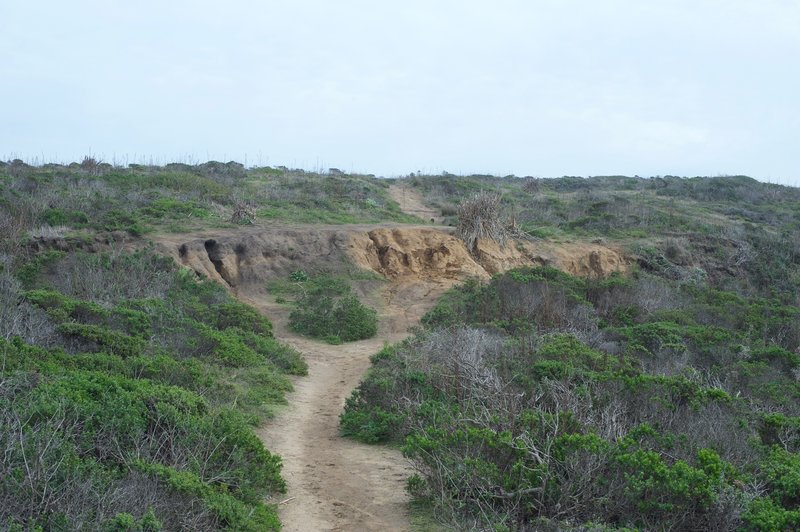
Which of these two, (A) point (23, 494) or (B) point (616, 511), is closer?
(A) point (23, 494)

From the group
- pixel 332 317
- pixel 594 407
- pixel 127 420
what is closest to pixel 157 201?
pixel 332 317

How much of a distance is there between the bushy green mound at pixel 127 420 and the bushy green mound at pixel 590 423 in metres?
1.40

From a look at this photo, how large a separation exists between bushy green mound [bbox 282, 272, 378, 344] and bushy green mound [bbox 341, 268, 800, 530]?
262cm

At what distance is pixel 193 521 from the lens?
16.3 ft

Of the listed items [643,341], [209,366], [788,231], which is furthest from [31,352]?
[788,231]

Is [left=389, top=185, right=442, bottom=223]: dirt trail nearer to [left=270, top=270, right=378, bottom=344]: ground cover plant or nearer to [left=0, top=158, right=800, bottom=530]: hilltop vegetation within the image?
[left=0, top=158, right=800, bottom=530]: hilltop vegetation

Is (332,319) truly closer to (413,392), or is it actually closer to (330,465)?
(413,392)

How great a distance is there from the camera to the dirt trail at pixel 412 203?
1032 inches

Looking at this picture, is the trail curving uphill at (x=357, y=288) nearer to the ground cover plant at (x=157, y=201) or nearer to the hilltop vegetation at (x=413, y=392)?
the hilltop vegetation at (x=413, y=392)

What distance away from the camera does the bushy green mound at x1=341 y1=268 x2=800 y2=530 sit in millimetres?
5129

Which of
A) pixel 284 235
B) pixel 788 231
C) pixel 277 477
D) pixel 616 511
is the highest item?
pixel 788 231

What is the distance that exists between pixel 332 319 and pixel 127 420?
902 cm

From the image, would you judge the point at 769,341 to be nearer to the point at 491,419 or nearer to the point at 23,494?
the point at 491,419

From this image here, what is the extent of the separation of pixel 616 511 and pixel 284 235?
47.9 feet
